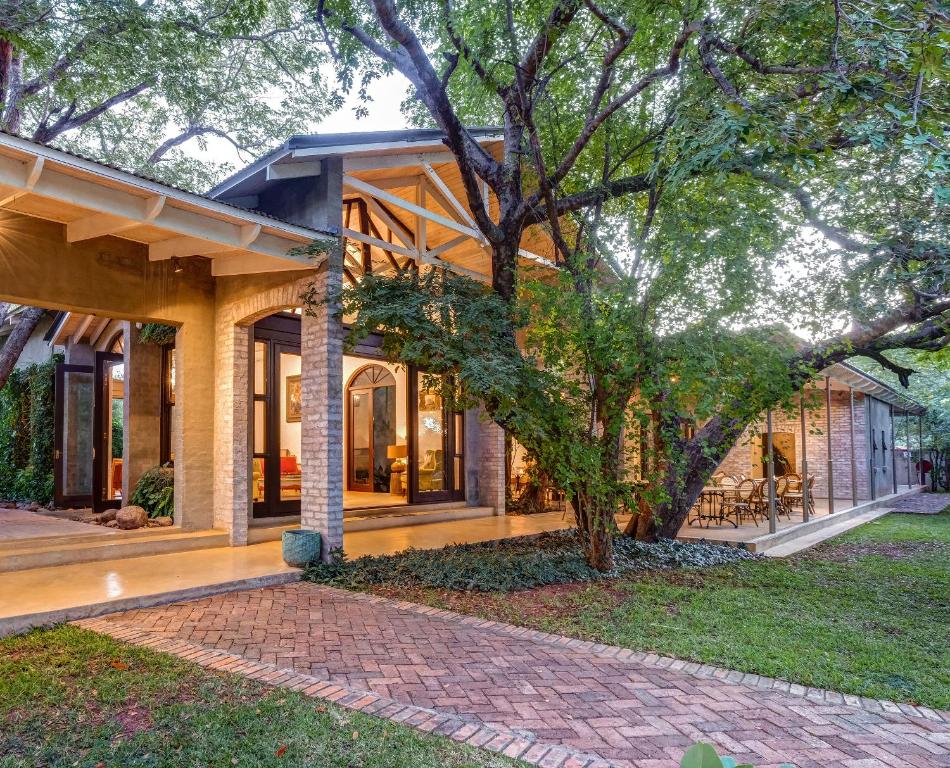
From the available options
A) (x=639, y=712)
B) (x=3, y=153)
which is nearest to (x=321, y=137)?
(x=3, y=153)

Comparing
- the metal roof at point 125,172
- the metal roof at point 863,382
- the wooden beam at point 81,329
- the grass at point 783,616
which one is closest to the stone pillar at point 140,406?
the wooden beam at point 81,329

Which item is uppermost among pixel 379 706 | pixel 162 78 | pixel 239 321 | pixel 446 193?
pixel 162 78

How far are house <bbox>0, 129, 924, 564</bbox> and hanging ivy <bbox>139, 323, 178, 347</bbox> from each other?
0.09 m

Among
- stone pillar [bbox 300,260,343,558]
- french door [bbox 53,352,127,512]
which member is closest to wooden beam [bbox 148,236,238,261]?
stone pillar [bbox 300,260,343,558]

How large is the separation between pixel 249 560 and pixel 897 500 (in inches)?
704

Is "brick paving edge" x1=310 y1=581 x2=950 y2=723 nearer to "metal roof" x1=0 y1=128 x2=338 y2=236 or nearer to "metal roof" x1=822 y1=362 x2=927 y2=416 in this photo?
"metal roof" x1=0 y1=128 x2=338 y2=236

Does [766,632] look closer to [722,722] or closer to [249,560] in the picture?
[722,722]

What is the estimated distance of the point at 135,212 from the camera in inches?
231

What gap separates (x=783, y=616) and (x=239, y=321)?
717 centimetres

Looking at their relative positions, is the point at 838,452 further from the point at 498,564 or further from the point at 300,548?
the point at 300,548

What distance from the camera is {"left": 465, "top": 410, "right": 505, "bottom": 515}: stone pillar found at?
12.2m

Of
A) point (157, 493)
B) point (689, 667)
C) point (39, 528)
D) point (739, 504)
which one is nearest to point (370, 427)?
point (157, 493)

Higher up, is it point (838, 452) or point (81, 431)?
point (81, 431)

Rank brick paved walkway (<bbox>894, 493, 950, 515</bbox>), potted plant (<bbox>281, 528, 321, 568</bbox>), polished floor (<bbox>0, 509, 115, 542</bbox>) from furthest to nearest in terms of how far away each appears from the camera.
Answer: brick paved walkway (<bbox>894, 493, 950, 515</bbox>)
polished floor (<bbox>0, 509, 115, 542</bbox>)
potted plant (<bbox>281, 528, 321, 568</bbox>)
